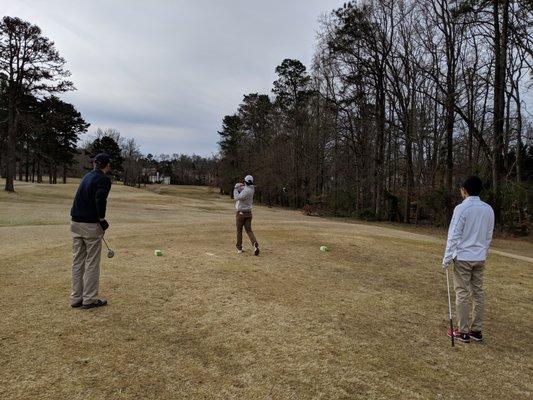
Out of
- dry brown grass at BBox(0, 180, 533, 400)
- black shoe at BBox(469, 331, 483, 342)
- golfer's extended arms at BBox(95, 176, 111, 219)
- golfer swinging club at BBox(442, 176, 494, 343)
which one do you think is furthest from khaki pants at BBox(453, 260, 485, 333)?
golfer's extended arms at BBox(95, 176, 111, 219)

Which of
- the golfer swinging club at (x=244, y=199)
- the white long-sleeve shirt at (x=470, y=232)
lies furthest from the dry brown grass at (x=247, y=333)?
the white long-sleeve shirt at (x=470, y=232)

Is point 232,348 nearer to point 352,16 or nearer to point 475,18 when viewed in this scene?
point 475,18

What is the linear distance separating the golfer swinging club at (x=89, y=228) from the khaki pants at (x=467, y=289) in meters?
4.97

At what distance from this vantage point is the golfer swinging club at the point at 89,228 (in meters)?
5.80

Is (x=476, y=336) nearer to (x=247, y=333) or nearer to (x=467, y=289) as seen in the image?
(x=467, y=289)

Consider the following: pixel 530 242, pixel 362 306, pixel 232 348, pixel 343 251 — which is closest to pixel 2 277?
pixel 232 348

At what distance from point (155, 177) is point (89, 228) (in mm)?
112734

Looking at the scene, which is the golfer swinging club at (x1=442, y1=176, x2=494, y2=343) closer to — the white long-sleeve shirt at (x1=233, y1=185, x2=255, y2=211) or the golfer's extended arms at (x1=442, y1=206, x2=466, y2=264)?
the golfer's extended arms at (x1=442, y1=206, x2=466, y2=264)

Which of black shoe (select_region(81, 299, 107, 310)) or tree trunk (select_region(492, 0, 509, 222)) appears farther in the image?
tree trunk (select_region(492, 0, 509, 222))

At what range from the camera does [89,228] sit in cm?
582

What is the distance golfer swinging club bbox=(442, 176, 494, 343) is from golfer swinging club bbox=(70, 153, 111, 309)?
15.8ft

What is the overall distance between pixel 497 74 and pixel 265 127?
36.9m

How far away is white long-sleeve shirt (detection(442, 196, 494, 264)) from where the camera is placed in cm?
548

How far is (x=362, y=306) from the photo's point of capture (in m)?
7.00
